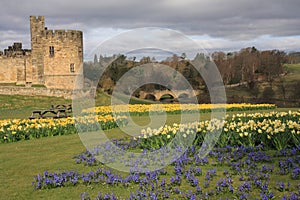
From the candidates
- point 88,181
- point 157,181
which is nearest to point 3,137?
point 88,181

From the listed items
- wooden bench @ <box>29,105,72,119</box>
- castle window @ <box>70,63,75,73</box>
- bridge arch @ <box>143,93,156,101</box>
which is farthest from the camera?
bridge arch @ <box>143,93,156,101</box>

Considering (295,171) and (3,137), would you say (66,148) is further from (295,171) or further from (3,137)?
(295,171)

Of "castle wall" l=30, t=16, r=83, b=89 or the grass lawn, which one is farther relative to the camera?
"castle wall" l=30, t=16, r=83, b=89

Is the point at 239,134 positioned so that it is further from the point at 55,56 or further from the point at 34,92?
the point at 55,56

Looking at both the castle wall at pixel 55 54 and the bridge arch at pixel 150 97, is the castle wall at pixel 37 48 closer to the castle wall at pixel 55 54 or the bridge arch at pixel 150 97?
the castle wall at pixel 55 54

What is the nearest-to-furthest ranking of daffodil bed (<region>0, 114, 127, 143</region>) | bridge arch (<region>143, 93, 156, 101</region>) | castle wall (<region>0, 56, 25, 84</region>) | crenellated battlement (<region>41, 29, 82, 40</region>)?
daffodil bed (<region>0, 114, 127, 143</region>) < crenellated battlement (<region>41, 29, 82, 40</region>) < bridge arch (<region>143, 93, 156, 101</region>) < castle wall (<region>0, 56, 25, 84</region>)

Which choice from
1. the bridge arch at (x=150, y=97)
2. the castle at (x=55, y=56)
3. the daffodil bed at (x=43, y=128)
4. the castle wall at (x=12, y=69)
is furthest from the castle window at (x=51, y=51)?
the daffodil bed at (x=43, y=128)

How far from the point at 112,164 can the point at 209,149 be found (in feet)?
8.07

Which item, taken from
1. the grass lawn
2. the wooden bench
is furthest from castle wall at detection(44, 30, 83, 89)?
the grass lawn

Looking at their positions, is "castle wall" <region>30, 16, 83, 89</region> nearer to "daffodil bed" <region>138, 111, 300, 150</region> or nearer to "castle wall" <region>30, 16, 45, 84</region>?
"castle wall" <region>30, 16, 45, 84</region>

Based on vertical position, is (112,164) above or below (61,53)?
below

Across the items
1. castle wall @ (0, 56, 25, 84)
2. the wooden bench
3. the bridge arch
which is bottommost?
the bridge arch

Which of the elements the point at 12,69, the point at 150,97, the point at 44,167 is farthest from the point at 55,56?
the point at 44,167

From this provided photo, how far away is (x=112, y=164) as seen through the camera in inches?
331
